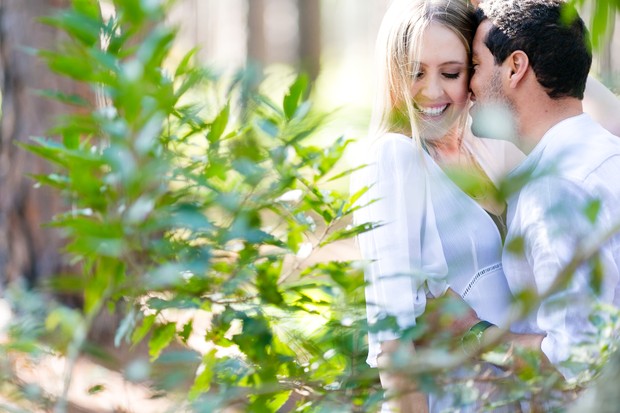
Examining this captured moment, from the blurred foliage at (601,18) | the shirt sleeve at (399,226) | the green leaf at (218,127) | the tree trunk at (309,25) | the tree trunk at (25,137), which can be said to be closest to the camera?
the blurred foliage at (601,18)

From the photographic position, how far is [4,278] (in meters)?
6.67

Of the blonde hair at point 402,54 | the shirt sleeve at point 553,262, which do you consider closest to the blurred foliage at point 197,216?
the shirt sleeve at point 553,262

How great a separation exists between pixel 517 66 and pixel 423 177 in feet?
1.67

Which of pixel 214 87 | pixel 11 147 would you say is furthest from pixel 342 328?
pixel 11 147

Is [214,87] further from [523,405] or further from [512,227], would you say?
[512,227]

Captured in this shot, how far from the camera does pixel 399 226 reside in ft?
7.91

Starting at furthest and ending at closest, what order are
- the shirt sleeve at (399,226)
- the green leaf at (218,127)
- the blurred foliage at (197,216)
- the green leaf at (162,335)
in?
the shirt sleeve at (399,226), the green leaf at (162,335), the green leaf at (218,127), the blurred foliage at (197,216)

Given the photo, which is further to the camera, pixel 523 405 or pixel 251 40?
pixel 251 40

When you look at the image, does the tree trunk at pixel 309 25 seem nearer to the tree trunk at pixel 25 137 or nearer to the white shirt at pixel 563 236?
the tree trunk at pixel 25 137

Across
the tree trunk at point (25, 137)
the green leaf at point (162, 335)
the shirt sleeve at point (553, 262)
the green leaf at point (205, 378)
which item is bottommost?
the green leaf at point (205, 378)

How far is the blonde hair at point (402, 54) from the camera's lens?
2.61 meters

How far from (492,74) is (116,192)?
5.66ft

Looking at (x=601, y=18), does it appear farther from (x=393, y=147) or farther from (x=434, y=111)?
(x=434, y=111)

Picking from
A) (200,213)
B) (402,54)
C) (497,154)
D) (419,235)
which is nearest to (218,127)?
(200,213)
